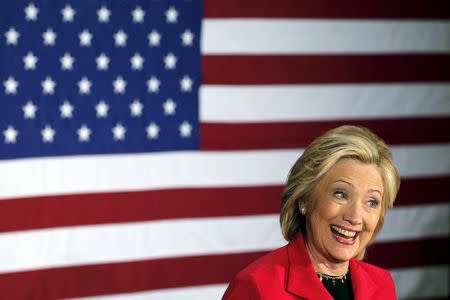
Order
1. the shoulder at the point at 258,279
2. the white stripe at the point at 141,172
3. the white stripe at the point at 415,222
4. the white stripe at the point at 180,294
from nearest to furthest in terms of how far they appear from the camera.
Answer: the shoulder at the point at 258,279 → the white stripe at the point at 141,172 → the white stripe at the point at 180,294 → the white stripe at the point at 415,222

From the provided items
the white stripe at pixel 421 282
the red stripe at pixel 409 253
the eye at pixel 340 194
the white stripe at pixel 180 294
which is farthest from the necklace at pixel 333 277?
the white stripe at pixel 421 282

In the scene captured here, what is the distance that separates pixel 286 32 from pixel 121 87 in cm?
94

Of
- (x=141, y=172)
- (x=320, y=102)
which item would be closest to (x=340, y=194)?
(x=141, y=172)

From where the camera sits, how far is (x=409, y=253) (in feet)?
15.9

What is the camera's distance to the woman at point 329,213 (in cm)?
227

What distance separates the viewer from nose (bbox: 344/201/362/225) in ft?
7.54

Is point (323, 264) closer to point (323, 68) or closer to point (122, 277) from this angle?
point (122, 277)

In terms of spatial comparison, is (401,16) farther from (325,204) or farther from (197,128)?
(325,204)

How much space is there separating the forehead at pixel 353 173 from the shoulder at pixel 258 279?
0.88 ft

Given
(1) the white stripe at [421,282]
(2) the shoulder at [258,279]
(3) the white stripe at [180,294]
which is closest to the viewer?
(2) the shoulder at [258,279]

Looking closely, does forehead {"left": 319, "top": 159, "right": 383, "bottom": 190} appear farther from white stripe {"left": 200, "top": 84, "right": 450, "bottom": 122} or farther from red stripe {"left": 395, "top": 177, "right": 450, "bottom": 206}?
red stripe {"left": 395, "top": 177, "right": 450, "bottom": 206}

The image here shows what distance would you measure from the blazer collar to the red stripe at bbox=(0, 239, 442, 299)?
1.91 meters

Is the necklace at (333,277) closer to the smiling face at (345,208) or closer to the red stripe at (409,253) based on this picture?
the smiling face at (345,208)

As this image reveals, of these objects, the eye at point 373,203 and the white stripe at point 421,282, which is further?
the white stripe at point 421,282
